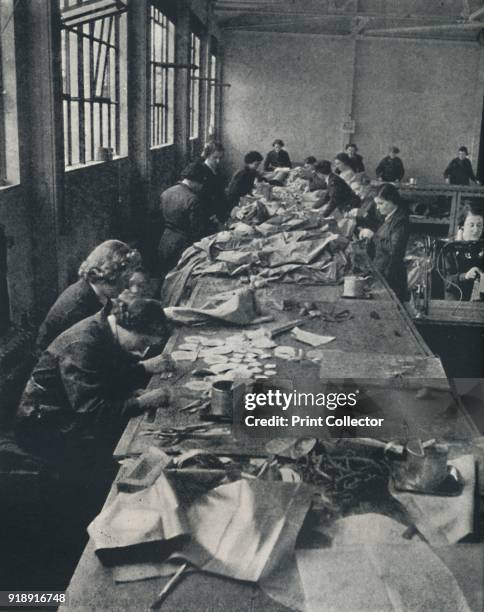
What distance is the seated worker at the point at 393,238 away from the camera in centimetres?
518

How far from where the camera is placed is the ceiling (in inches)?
442

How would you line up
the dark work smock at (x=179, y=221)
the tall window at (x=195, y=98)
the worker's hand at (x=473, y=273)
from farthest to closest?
the tall window at (x=195, y=98) < the dark work smock at (x=179, y=221) < the worker's hand at (x=473, y=273)

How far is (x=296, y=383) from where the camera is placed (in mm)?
2352

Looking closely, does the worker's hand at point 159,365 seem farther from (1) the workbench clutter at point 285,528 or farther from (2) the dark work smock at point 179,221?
(2) the dark work smock at point 179,221

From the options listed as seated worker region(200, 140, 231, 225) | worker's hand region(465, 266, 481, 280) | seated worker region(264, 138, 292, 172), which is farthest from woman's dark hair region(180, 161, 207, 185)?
seated worker region(264, 138, 292, 172)

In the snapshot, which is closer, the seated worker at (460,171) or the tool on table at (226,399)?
the tool on table at (226,399)

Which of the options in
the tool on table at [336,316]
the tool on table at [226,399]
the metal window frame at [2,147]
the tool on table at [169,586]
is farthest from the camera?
the metal window frame at [2,147]

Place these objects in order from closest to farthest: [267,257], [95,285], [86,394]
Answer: [86,394]
[95,285]
[267,257]

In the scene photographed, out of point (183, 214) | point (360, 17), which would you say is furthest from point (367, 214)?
point (360, 17)

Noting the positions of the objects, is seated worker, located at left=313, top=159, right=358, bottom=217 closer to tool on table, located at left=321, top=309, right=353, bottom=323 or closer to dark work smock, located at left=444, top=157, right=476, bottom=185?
tool on table, located at left=321, top=309, right=353, bottom=323

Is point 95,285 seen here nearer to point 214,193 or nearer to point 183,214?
point 183,214

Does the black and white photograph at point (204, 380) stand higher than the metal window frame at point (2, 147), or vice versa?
the metal window frame at point (2, 147)

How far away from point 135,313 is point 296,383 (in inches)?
26.2

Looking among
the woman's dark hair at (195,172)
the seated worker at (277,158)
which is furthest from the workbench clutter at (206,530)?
the seated worker at (277,158)
